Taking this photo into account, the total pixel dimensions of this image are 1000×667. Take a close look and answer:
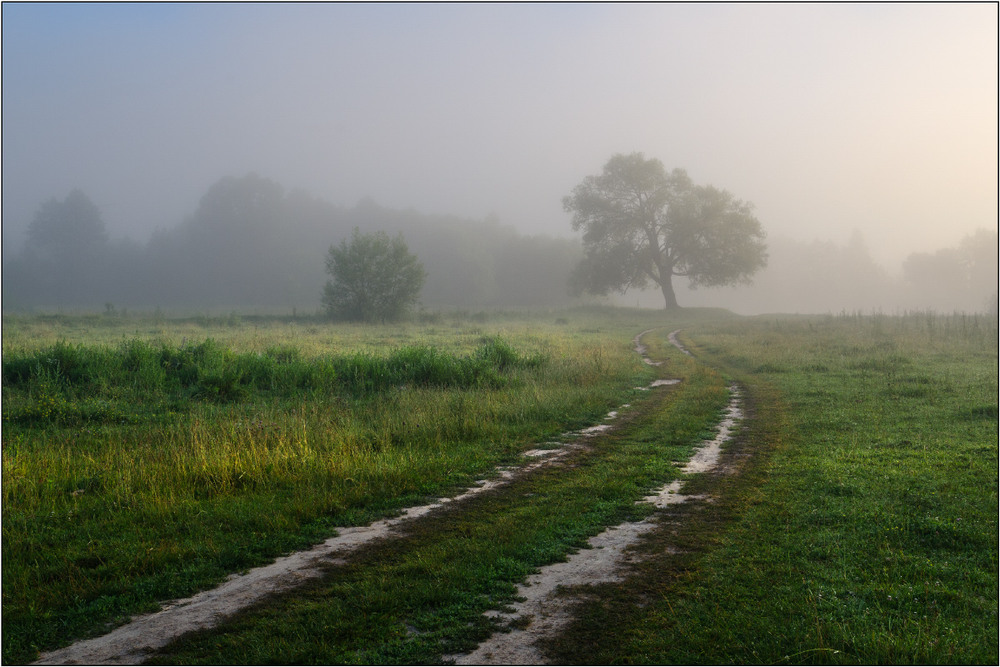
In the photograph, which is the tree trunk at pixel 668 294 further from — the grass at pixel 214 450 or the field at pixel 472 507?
the field at pixel 472 507

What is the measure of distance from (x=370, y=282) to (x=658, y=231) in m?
29.1

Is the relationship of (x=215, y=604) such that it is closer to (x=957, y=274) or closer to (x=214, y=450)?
(x=214, y=450)

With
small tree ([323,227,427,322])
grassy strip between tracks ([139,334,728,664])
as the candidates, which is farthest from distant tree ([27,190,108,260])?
grassy strip between tracks ([139,334,728,664])

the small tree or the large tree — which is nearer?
the small tree

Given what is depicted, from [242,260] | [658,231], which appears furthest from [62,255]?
[658,231]

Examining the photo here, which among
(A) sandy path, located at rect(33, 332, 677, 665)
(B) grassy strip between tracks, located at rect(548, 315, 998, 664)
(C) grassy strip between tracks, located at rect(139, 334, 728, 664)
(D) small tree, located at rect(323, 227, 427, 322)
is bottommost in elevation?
(A) sandy path, located at rect(33, 332, 677, 665)

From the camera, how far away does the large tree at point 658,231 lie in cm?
5962

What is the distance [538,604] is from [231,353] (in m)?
15.2

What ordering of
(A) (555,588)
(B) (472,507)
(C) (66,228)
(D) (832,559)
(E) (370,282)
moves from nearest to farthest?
(A) (555,588), (D) (832,559), (B) (472,507), (E) (370,282), (C) (66,228)

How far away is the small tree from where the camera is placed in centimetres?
4891

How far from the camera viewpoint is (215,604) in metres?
4.82

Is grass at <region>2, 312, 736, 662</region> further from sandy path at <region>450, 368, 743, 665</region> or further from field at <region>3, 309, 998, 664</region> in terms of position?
sandy path at <region>450, 368, 743, 665</region>

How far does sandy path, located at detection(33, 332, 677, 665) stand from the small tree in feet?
141

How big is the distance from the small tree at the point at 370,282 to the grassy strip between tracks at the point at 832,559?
3978cm
